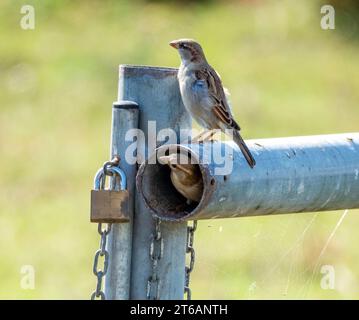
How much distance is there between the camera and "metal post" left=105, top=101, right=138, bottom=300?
12.6ft

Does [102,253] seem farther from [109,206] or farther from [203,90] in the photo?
[203,90]

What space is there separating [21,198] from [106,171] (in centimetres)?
576

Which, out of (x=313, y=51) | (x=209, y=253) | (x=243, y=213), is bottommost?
(x=209, y=253)

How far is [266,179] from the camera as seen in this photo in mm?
3711

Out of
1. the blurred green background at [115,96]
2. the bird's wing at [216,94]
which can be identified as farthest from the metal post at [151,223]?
the bird's wing at [216,94]

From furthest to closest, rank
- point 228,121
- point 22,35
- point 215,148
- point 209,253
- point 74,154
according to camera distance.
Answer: point 22,35 → point 74,154 → point 209,253 → point 228,121 → point 215,148

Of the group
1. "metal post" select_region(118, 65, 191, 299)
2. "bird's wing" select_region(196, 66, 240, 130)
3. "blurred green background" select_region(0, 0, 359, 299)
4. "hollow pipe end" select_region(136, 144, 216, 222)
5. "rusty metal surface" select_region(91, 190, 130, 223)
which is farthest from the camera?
"blurred green background" select_region(0, 0, 359, 299)

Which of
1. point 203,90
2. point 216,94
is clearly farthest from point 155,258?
point 216,94

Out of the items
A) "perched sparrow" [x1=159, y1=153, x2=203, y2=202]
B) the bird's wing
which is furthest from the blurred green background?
"perched sparrow" [x1=159, y1=153, x2=203, y2=202]

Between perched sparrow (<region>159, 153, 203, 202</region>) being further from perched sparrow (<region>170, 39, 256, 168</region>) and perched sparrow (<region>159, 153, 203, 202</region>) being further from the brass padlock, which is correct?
perched sparrow (<region>170, 39, 256, 168</region>)

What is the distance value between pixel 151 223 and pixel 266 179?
397mm

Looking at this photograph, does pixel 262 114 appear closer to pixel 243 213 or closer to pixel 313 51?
pixel 313 51

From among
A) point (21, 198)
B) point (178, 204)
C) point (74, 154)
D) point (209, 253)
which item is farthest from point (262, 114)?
point (178, 204)

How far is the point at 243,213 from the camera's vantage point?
3740mm
